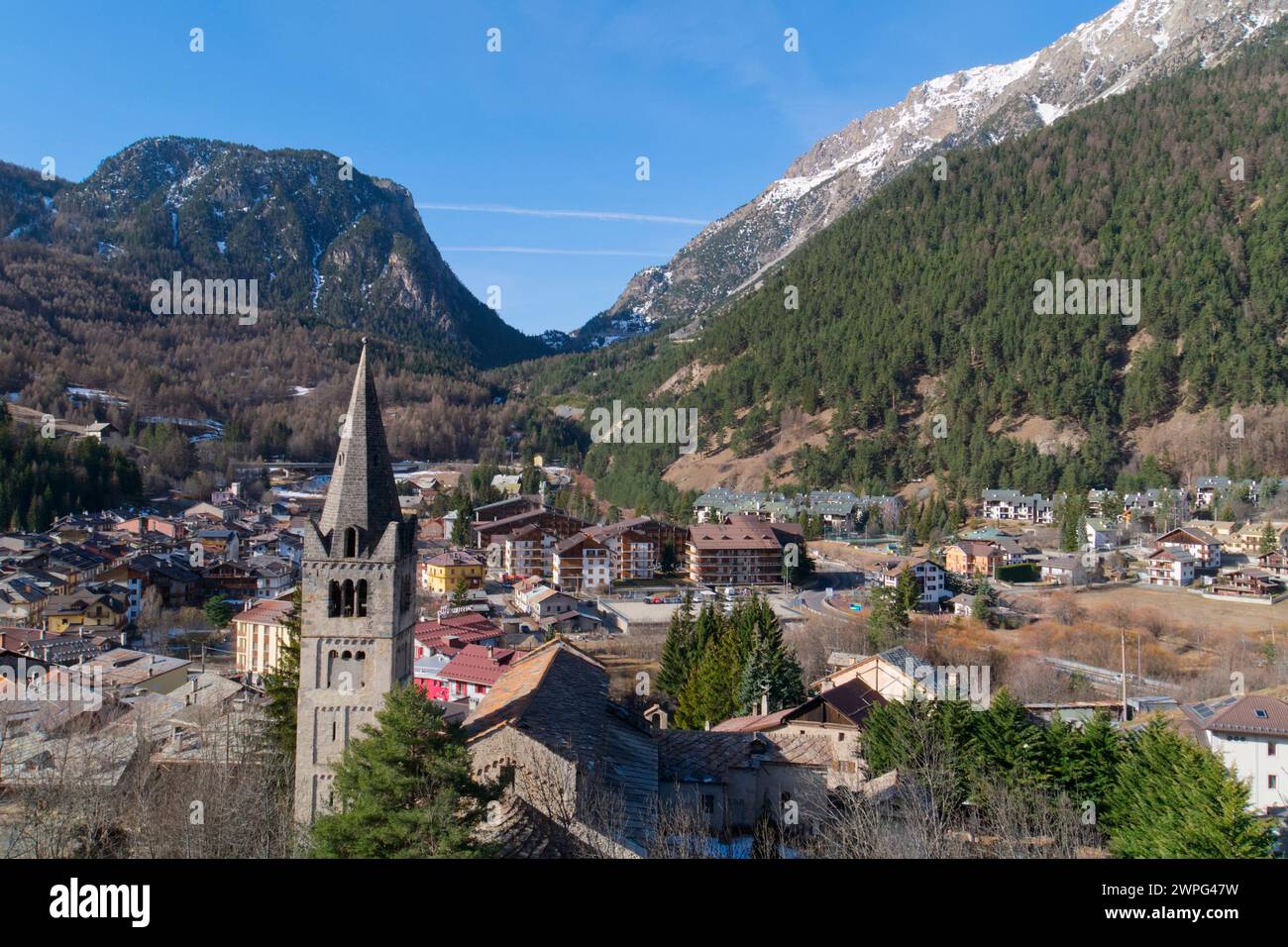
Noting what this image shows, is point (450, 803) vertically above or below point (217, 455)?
below

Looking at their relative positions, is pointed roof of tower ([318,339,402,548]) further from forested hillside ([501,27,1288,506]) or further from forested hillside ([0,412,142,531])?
forested hillside ([0,412,142,531])

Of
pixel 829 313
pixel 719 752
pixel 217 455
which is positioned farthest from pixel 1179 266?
pixel 217 455

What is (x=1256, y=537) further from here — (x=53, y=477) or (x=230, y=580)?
(x=53, y=477)

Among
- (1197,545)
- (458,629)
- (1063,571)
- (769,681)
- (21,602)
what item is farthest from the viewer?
(1197,545)

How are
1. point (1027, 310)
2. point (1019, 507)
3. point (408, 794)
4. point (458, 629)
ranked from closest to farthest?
point (408, 794), point (458, 629), point (1019, 507), point (1027, 310)

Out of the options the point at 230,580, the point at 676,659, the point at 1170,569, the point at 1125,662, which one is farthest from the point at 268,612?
the point at 1170,569

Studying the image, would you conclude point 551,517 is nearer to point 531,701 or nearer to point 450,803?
point 531,701
